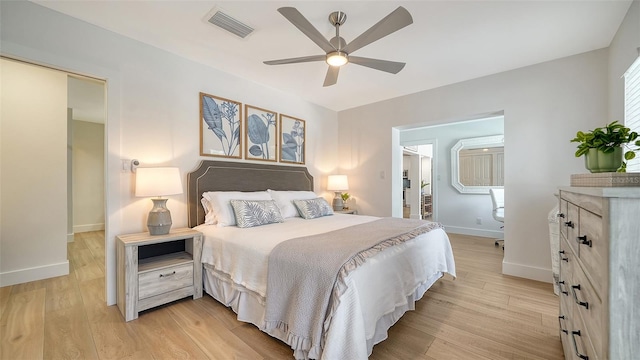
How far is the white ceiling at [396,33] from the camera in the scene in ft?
6.46

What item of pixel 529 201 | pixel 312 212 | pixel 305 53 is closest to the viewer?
pixel 305 53

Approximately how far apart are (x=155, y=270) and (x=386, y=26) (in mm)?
2749

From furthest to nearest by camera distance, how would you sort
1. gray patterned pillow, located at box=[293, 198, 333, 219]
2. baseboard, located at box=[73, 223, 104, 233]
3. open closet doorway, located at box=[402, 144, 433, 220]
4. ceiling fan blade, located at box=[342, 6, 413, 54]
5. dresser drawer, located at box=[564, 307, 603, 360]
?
open closet doorway, located at box=[402, 144, 433, 220] → baseboard, located at box=[73, 223, 104, 233] → gray patterned pillow, located at box=[293, 198, 333, 219] → ceiling fan blade, located at box=[342, 6, 413, 54] → dresser drawer, located at box=[564, 307, 603, 360]

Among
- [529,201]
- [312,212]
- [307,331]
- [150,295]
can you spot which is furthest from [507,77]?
[150,295]

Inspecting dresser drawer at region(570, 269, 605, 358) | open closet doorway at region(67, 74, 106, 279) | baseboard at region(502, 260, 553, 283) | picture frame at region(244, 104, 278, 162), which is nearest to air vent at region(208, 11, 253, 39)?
picture frame at region(244, 104, 278, 162)

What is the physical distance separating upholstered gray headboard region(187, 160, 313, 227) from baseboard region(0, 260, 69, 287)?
1.79 m

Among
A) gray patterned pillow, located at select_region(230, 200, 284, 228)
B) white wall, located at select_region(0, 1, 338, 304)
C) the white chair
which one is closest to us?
white wall, located at select_region(0, 1, 338, 304)

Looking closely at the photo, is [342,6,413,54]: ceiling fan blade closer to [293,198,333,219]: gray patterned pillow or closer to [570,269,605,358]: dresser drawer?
[570,269,605,358]: dresser drawer

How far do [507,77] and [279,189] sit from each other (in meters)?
3.39

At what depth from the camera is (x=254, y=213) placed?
104 inches

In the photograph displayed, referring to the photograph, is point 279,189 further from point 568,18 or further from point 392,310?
point 568,18

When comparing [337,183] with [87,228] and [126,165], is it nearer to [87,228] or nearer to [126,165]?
[126,165]

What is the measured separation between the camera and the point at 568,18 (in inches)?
83.4

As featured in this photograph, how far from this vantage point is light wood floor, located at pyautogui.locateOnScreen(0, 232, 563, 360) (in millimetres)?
1648
